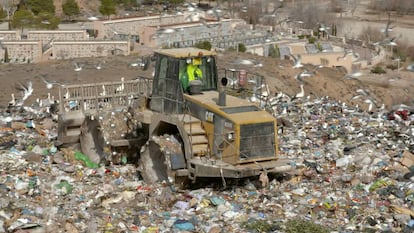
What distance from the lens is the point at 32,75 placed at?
2236 centimetres

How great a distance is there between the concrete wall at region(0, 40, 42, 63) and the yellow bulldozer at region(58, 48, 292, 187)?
1926cm

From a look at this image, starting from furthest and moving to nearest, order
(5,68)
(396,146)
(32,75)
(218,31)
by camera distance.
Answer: (218,31) < (5,68) < (32,75) < (396,146)

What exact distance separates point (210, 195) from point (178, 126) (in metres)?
0.95

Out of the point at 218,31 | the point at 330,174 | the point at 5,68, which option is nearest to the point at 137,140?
the point at 330,174

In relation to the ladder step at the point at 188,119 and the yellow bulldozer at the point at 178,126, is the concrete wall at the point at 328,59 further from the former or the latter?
the ladder step at the point at 188,119

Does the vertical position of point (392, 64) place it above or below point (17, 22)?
below

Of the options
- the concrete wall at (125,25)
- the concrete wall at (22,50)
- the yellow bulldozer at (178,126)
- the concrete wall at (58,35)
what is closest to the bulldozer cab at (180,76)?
the yellow bulldozer at (178,126)

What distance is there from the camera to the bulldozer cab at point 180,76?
905 centimetres

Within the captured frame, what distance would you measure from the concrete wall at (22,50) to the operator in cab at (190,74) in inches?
842

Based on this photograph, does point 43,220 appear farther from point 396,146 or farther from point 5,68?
point 5,68

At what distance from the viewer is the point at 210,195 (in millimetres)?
8586

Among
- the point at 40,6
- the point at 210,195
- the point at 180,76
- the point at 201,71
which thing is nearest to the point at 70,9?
the point at 40,6

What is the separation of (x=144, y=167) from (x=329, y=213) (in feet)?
8.36

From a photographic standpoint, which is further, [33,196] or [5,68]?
[5,68]
